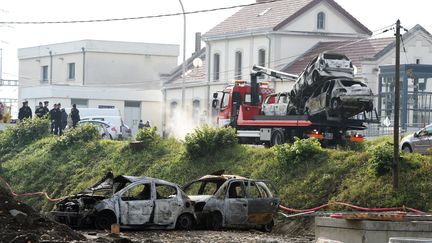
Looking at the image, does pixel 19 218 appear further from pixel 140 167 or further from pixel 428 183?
pixel 140 167

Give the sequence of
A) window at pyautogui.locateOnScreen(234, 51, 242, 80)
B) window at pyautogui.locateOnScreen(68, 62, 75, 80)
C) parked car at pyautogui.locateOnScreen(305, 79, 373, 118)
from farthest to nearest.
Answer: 1. window at pyautogui.locateOnScreen(68, 62, 75, 80)
2. window at pyautogui.locateOnScreen(234, 51, 242, 80)
3. parked car at pyautogui.locateOnScreen(305, 79, 373, 118)

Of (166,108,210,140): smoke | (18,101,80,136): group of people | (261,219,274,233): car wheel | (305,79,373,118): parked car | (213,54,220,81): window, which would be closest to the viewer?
(261,219,274,233): car wheel

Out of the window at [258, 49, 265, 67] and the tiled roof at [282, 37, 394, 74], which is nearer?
the tiled roof at [282, 37, 394, 74]

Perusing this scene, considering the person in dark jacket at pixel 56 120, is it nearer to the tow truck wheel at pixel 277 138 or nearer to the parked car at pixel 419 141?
the tow truck wheel at pixel 277 138

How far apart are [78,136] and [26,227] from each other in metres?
24.1

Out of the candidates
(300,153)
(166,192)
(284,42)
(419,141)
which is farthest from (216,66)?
(300,153)

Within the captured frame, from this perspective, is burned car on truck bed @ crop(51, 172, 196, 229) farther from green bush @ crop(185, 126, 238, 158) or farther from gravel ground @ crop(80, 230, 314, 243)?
green bush @ crop(185, 126, 238, 158)

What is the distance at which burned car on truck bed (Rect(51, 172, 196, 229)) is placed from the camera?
27.8 meters

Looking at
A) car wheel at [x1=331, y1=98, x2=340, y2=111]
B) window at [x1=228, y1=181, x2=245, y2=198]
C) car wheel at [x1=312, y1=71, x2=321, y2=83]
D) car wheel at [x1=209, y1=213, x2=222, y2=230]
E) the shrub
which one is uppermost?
car wheel at [x1=312, y1=71, x2=321, y2=83]

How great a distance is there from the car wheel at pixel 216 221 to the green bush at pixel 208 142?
368 inches

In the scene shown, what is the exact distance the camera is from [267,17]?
73.1 metres

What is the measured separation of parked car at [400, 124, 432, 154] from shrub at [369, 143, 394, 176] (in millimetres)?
7371

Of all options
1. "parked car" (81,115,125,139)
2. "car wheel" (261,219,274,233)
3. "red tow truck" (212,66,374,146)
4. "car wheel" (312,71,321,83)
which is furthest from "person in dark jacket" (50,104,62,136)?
"car wheel" (261,219,274,233)

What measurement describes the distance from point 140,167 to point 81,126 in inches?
316
